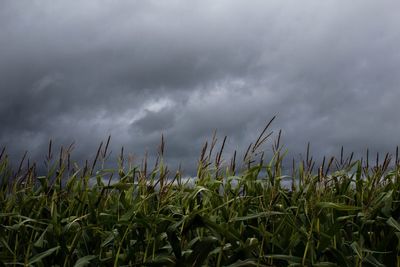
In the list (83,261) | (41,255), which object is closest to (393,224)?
(83,261)

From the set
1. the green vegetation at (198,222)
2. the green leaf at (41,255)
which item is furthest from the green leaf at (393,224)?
the green leaf at (41,255)

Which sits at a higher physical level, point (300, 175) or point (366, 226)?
point (300, 175)

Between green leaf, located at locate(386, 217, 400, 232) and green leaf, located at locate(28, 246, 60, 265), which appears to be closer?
green leaf, located at locate(28, 246, 60, 265)

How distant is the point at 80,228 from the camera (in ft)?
16.3

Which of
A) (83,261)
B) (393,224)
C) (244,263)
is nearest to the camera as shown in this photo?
(244,263)

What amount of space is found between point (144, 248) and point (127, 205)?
493 mm

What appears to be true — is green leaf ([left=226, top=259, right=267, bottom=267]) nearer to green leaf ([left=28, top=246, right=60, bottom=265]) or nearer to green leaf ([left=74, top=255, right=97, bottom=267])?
green leaf ([left=74, top=255, right=97, bottom=267])

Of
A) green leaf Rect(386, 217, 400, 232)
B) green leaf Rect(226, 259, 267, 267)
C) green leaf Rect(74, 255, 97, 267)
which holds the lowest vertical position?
green leaf Rect(74, 255, 97, 267)

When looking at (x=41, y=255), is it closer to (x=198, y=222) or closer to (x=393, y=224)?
(x=198, y=222)

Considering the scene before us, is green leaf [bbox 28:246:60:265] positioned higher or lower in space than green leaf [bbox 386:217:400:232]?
lower

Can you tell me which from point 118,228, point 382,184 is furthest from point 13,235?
point 382,184

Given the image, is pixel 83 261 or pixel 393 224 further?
pixel 393 224

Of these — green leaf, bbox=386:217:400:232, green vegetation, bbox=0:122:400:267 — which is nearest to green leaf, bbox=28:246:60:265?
green vegetation, bbox=0:122:400:267

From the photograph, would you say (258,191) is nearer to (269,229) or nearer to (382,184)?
(269,229)
